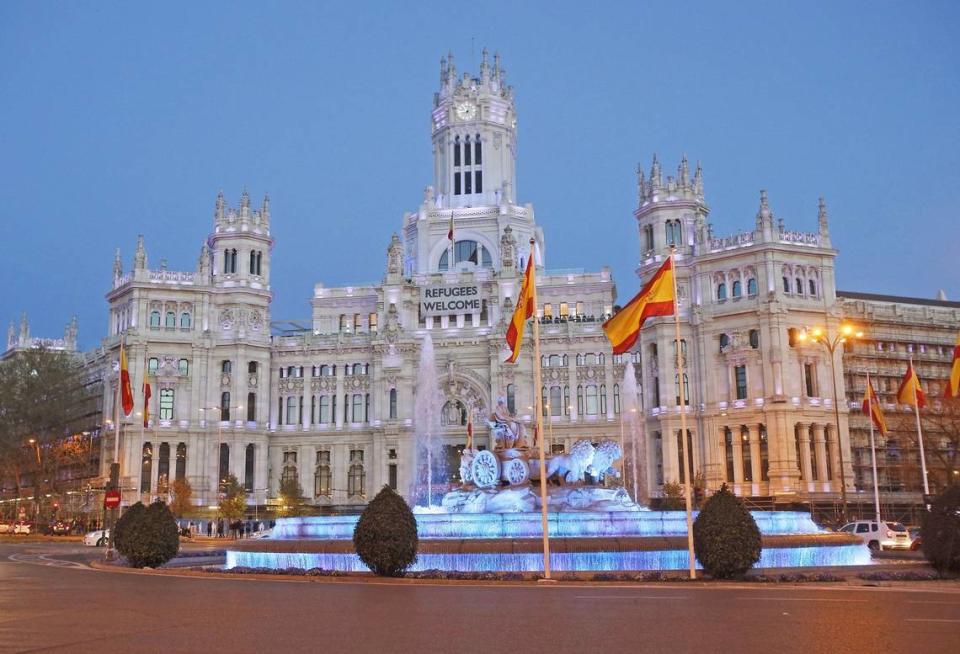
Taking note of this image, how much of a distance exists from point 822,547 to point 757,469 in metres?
54.2

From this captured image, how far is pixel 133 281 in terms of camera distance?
108m

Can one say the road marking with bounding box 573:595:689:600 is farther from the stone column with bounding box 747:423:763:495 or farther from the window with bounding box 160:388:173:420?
the window with bounding box 160:388:173:420

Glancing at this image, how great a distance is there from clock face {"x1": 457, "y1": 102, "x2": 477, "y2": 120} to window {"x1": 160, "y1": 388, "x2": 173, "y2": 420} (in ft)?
171

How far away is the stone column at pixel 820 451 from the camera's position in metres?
88.4

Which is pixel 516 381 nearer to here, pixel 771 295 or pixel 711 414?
pixel 711 414

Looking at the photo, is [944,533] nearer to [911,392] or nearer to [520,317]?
[520,317]

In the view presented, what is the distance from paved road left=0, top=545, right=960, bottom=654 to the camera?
54.2 ft

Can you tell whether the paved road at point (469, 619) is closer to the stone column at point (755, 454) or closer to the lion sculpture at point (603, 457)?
the lion sculpture at point (603, 457)

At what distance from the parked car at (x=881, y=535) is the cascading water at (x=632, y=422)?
44.0 meters

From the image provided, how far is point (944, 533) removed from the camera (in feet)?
105

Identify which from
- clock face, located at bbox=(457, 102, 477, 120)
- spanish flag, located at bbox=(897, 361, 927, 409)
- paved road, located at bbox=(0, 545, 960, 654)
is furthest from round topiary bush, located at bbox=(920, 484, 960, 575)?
clock face, located at bbox=(457, 102, 477, 120)

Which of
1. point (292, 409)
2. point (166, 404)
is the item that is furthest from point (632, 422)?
point (166, 404)

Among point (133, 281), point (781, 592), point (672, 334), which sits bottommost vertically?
point (781, 592)

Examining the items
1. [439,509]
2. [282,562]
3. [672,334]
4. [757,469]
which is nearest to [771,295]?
[672,334]
